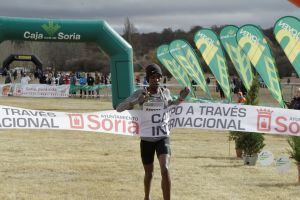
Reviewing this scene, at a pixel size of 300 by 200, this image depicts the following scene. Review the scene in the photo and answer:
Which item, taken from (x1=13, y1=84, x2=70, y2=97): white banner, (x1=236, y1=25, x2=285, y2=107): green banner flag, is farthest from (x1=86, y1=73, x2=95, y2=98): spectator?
(x1=236, y1=25, x2=285, y2=107): green banner flag

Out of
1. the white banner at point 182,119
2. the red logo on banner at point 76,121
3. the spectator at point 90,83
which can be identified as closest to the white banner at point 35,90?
the spectator at point 90,83

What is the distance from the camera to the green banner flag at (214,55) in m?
21.0

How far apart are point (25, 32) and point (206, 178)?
36.6 feet

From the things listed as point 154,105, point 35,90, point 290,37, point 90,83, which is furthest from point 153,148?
point 90,83

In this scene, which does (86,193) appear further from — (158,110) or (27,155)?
(27,155)

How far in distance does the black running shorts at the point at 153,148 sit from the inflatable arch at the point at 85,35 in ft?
41.2

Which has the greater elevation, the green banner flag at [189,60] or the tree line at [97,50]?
the tree line at [97,50]

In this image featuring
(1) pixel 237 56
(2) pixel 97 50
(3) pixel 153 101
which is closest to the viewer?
(3) pixel 153 101

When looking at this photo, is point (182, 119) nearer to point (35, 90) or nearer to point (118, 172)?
point (118, 172)

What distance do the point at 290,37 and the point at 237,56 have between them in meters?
4.87

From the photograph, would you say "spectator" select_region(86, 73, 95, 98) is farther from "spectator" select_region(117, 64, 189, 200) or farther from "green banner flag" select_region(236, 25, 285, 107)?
"spectator" select_region(117, 64, 189, 200)

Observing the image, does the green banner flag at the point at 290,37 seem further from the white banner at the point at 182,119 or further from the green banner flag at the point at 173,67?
the green banner flag at the point at 173,67

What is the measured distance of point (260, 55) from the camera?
16688mm

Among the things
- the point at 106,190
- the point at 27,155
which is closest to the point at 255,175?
the point at 106,190
